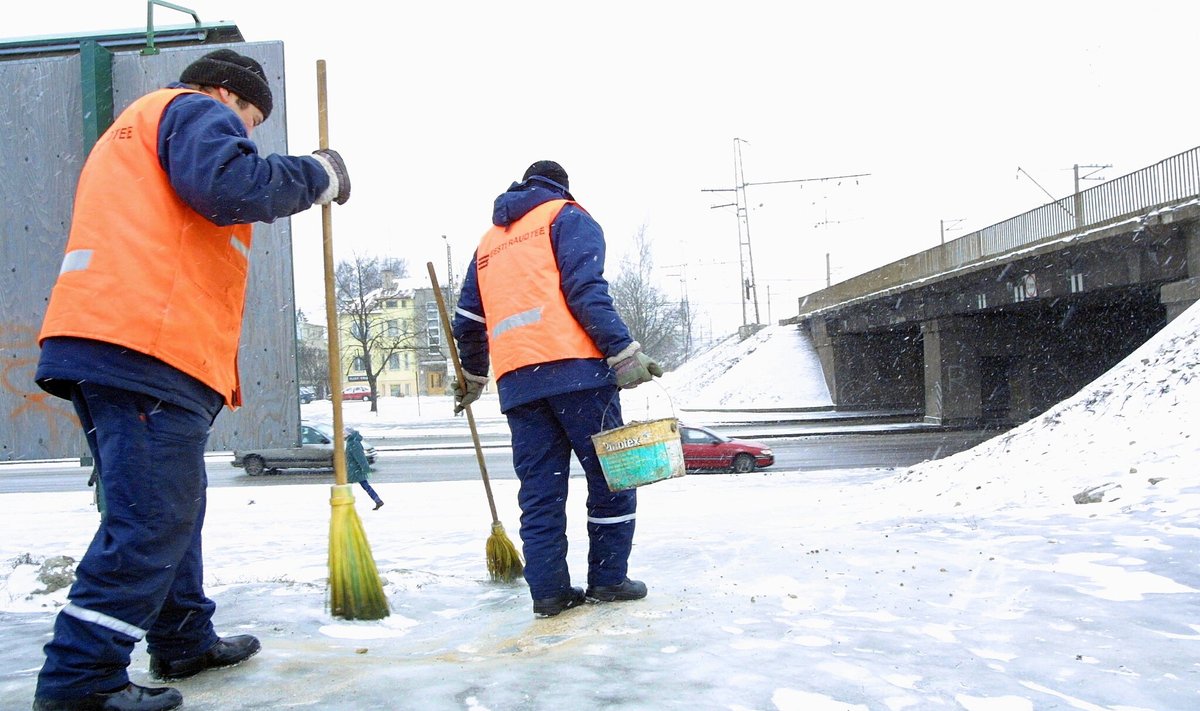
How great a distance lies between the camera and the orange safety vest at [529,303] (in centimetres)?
351

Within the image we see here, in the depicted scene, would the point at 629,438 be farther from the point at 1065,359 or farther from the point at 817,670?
the point at 1065,359

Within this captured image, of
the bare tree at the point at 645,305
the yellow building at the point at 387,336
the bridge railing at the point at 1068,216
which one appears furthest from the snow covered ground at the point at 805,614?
the bare tree at the point at 645,305

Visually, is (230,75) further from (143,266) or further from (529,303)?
(529,303)

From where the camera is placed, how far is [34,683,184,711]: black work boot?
2178mm

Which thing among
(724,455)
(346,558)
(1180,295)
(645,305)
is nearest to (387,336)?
(645,305)

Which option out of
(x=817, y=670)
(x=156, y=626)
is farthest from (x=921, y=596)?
(x=156, y=626)

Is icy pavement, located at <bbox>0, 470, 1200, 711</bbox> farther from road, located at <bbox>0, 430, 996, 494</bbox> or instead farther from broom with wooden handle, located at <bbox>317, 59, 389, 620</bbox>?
road, located at <bbox>0, 430, 996, 494</bbox>

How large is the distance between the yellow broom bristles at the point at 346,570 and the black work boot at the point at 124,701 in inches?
46.7

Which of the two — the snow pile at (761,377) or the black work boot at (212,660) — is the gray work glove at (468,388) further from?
the snow pile at (761,377)

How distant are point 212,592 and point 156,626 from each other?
4.87ft

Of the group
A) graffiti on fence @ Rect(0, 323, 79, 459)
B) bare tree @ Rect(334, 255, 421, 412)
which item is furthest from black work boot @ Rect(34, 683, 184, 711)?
bare tree @ Rect(334, 255, 421, 412)

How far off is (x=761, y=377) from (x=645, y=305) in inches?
532

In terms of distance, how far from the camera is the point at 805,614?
311 centimetres

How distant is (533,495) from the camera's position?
356 cm
